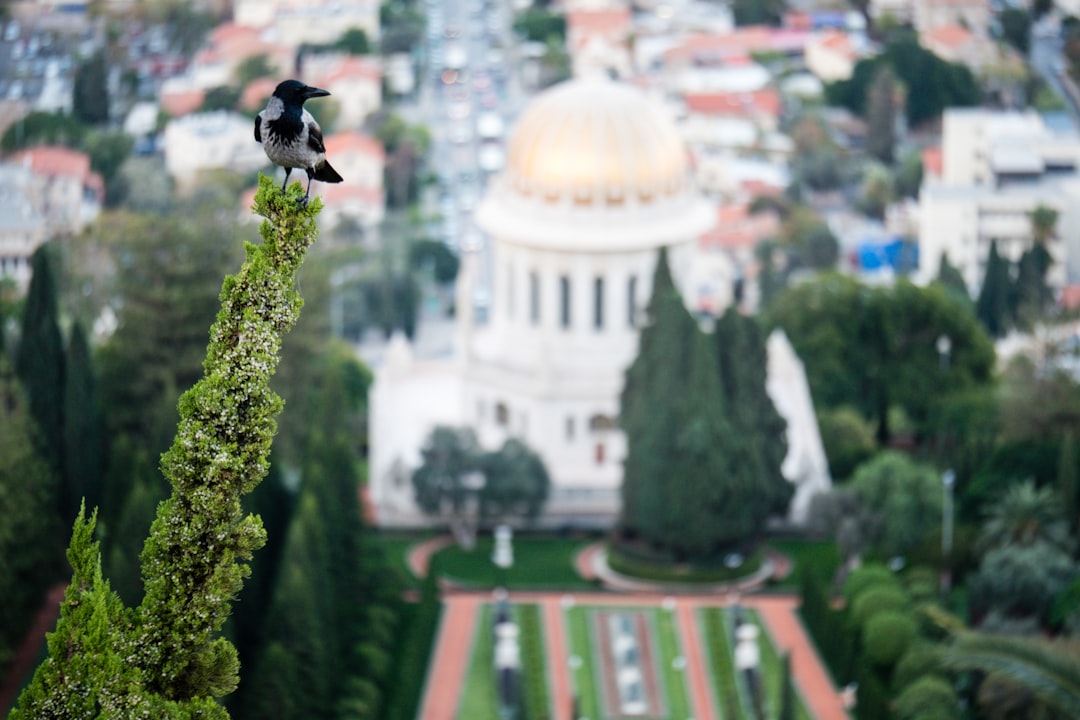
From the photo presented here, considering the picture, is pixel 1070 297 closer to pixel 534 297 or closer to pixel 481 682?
pixel 534 297

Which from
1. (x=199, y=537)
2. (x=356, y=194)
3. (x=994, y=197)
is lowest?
(x=356, y=194)

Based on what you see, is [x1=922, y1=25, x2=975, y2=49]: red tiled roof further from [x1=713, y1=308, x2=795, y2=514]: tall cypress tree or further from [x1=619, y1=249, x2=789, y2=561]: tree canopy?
[x1=619, y1=249, x2=789, y2=561]: tree canopy

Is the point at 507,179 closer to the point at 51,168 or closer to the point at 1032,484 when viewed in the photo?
the point at 1032,484

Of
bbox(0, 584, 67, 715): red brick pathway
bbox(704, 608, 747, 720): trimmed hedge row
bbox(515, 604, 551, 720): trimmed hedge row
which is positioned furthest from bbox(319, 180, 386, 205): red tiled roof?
bbox(0, 584, 67, 715): red brick pathway

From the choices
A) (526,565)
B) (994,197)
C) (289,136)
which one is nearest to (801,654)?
(526,565)

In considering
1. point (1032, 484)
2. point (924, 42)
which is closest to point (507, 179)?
point (1032, 484)

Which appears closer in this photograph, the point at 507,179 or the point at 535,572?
the point at 535,572
